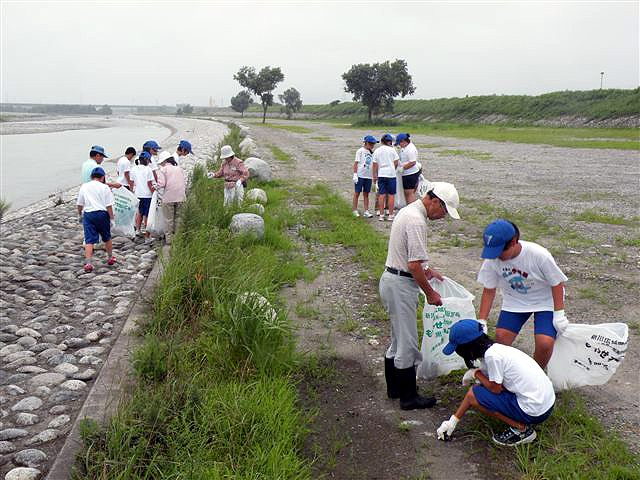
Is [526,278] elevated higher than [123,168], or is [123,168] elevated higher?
[123,168]

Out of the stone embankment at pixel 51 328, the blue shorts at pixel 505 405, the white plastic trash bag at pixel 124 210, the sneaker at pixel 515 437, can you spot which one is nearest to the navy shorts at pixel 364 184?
the stone embankment at pixel 51 328

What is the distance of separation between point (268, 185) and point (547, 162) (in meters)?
10.9

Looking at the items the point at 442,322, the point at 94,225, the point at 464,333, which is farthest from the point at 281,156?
the point at 464,333

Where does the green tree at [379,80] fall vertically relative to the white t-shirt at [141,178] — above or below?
above

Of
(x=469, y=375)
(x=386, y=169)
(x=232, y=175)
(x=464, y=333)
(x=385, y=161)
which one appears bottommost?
(x=469, y=375)

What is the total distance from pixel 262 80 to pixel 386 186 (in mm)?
53823

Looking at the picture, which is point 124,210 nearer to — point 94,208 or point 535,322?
point 94,208

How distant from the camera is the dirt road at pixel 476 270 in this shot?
3967 millimetres

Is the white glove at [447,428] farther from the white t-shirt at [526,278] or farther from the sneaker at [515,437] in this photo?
the white t-shirt at [526,278]

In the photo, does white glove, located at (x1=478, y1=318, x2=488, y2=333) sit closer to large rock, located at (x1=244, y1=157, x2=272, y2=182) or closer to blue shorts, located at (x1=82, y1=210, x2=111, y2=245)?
blue shorts, located at (x1=82, y1=210, x2=111, y2=245)

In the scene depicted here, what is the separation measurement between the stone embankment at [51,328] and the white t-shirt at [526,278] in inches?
131

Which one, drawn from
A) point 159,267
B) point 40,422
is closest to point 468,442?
point 40,422

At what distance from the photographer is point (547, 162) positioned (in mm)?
20312

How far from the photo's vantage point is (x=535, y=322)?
4227 mm
